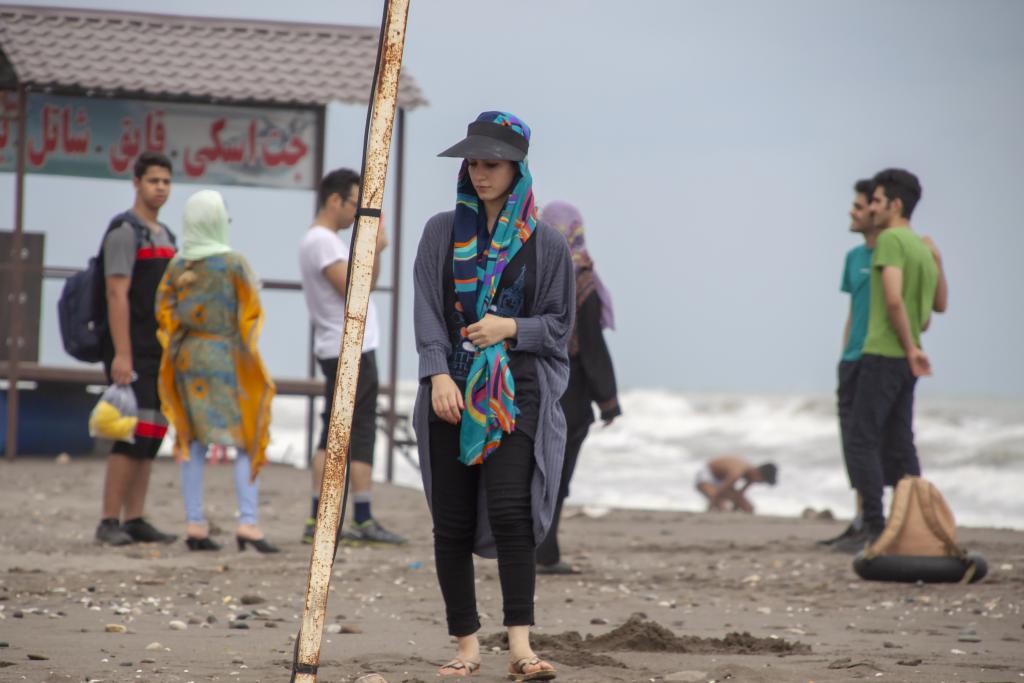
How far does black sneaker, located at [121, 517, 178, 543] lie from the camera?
8.18 meters

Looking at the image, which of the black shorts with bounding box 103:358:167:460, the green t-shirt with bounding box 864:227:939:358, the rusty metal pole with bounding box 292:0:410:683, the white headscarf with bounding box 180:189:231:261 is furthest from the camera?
the green t-shirt with bounding box 864:227:939:358

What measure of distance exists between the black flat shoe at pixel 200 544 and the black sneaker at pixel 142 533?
A: 0.98 ft

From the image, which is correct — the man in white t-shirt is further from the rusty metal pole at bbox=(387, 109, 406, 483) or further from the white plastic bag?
the rusty metal pole at bbox=(387, 109, 406, 483)

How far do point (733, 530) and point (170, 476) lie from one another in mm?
5095

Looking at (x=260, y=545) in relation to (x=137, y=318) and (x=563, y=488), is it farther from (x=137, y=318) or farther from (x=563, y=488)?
(x=563, y=488)

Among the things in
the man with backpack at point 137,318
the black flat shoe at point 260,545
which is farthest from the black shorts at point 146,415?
the black flat shoe at point 260,545

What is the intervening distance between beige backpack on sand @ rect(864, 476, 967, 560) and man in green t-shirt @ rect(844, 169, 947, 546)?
2.94ft

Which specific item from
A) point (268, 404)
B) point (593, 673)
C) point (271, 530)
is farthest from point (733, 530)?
point (593, 673)

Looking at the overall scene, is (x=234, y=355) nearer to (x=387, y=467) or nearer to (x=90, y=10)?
(x=387, y=467)

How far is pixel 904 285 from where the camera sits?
8312 millimetres

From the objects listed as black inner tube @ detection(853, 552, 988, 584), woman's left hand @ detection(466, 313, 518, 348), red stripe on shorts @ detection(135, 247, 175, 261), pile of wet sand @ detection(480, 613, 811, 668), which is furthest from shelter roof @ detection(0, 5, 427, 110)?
woman's left hand @ detection(466, 313, 518, 348)

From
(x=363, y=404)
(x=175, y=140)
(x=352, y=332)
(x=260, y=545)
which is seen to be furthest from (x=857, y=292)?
(x=175, y=140)

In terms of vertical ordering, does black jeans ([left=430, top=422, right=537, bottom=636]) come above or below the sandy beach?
above

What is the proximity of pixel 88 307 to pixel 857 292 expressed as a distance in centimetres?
463
